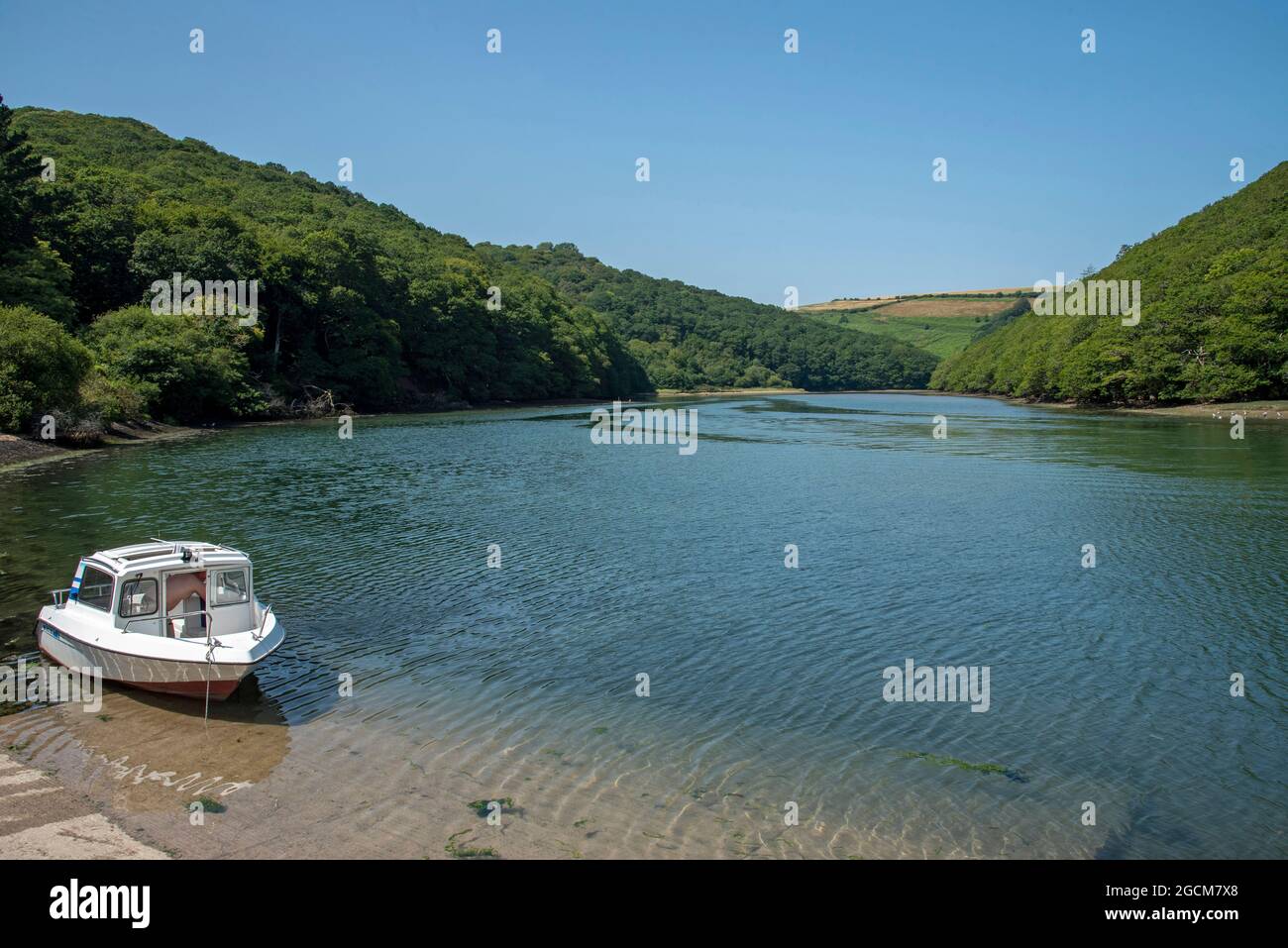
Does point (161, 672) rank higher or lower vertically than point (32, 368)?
lower

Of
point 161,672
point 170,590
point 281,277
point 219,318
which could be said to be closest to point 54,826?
point 161,672

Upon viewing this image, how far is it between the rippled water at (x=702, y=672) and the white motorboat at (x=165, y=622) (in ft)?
2.07

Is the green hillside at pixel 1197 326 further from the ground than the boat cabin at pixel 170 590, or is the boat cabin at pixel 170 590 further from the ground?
the green hillside at pixel 1197 326

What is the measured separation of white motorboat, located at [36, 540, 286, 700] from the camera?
1326 centimetres

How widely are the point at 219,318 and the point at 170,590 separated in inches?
2629

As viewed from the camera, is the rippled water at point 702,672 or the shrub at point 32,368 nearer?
the rippled water at point 702,672

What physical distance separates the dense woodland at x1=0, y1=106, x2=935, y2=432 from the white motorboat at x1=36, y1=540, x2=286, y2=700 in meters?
35.5

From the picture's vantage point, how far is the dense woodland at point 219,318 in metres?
55.9

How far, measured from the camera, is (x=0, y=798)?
9.98 metres

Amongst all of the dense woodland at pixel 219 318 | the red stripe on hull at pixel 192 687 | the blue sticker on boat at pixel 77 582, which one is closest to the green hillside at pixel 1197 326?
the dense woodland at pixel 219 318

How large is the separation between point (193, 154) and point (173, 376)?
257ft

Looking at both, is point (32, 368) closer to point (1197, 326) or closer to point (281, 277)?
point (281, 277)

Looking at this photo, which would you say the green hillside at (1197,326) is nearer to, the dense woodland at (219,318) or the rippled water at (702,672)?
the rippled water at (702,672)

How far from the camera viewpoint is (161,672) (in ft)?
43.7
